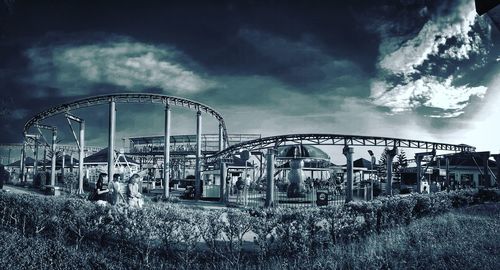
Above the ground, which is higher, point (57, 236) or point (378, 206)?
point (378, 206)

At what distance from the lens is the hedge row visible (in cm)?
646

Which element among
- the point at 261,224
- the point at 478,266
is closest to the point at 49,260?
the point at 261,224

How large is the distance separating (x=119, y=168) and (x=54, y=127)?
29.5 ft

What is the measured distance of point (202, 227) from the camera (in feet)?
21.5

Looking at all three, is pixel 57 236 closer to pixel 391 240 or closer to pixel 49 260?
pixel 49 260

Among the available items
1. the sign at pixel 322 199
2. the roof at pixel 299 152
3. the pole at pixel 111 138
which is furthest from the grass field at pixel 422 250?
the pole at pixel 111 138

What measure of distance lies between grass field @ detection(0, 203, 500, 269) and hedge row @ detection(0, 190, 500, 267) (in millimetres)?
221

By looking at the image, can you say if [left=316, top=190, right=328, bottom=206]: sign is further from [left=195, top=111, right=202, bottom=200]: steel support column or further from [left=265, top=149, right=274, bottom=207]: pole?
[left=195, top=111, right=202, bottom=200]: steel support column

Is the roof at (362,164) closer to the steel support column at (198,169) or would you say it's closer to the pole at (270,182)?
the steel support column at (198,169)

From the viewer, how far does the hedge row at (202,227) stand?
646 cm

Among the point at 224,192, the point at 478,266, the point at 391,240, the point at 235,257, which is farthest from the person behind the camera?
the point at 224,192

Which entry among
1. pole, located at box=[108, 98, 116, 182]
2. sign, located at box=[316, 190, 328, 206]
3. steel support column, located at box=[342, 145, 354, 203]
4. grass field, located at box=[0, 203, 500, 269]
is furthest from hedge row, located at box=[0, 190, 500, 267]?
pole, located at box=[108, 98, 116, 182]

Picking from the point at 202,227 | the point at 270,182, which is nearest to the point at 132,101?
the point at 270,182

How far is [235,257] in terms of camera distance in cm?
633
